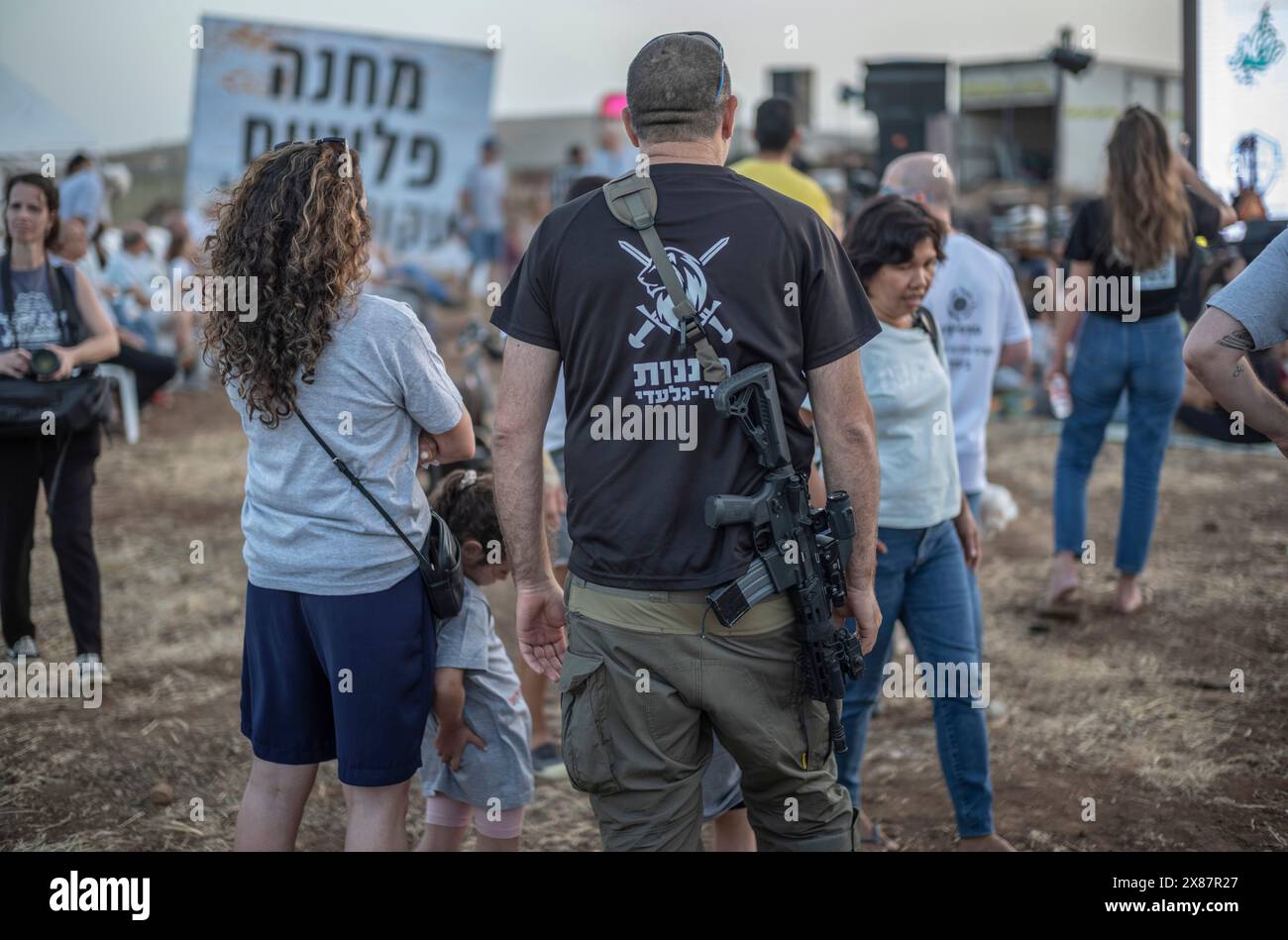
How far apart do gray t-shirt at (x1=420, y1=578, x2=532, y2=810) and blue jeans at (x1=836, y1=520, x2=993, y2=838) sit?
3.12 feet

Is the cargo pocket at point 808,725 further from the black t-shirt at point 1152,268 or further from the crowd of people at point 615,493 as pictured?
the black t-shirt at point 1152,268

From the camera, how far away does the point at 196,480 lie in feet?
31.2

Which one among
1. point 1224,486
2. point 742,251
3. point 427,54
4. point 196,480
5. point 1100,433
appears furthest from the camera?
point 427,54

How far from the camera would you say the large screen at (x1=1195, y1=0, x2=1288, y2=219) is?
714 cm

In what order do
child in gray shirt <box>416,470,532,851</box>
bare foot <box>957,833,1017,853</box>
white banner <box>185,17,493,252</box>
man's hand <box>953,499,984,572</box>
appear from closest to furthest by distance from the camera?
1. child in gray shirt <box>416,470,532,851</box>
2. bare foot <box>957,833,1017,853</box>
3. man's hand <box>953,499,984,572</box>
4. white banner <box>185,17,493,252</box>

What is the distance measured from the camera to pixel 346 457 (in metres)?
2.72

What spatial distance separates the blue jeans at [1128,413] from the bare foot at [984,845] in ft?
8.83

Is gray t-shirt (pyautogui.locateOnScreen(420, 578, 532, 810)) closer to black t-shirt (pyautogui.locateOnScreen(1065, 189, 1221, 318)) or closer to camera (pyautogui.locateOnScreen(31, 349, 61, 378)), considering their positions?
camera (pyautogui.locateOnScreen(31, 349, 61, 378))

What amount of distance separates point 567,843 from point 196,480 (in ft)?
21.5

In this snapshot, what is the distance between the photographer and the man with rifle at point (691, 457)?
2.35 metres

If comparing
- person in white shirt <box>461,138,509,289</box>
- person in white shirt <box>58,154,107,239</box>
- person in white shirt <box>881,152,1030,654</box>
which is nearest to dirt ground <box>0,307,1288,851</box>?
person in white shirt <box>881,152,1030,654</box>

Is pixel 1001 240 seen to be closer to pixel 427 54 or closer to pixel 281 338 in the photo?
pixel 427 54

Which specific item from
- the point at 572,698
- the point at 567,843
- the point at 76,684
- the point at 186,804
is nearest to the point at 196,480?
the point at 76,684

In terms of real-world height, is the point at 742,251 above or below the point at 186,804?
above
